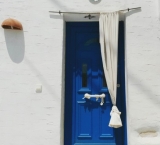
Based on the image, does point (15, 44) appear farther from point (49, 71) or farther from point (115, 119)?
point (115, 119)

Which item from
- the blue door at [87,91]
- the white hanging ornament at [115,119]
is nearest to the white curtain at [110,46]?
the white hanging ornament at [115,119]

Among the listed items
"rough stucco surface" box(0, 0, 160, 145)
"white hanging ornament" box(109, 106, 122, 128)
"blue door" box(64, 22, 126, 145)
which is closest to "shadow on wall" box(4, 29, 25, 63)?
"rough stucco surface" box(0, 0, 160, 145)

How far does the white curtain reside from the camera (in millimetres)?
3831

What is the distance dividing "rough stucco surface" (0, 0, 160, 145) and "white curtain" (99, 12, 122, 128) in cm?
17

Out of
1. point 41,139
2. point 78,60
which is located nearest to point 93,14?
point 78,60

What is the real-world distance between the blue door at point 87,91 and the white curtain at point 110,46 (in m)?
0.21

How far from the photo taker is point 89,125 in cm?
397

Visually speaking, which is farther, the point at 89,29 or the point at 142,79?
the point at 89,29

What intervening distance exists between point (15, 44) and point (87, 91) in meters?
1.33

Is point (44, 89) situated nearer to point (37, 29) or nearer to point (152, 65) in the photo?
point (37, 29)

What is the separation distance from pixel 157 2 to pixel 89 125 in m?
2.16

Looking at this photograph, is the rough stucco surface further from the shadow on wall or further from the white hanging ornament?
the white hanging ornament

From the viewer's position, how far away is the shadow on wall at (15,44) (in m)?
3.89

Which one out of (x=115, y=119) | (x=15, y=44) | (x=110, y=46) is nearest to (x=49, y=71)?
(x=15, y=44)
